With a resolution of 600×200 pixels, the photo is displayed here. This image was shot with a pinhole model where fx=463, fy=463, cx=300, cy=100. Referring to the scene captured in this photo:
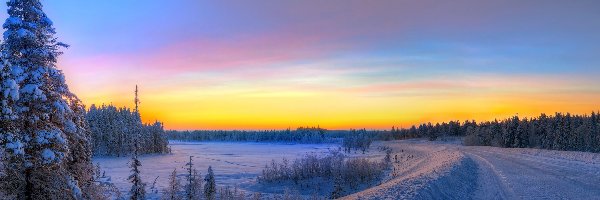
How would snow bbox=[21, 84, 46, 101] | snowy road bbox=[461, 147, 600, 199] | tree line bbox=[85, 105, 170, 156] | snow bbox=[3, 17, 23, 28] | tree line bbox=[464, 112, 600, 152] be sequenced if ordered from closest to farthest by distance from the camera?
snow bbox=[21, 84, 46, 101], snow bbox=[3, 17, 23, 28], snowy road bbox=[461, 147, 600, 199], tree line bbox=[464, 112, 600, 152], tree line bbox=[85, 105, 170, 156]

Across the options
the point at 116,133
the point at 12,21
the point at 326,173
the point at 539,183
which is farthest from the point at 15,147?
the point at 116,133

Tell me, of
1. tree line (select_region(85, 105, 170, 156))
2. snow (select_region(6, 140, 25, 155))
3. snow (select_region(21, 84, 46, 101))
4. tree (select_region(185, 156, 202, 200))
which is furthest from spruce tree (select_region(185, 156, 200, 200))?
tree line (select_region(85, 105, 170, 156))

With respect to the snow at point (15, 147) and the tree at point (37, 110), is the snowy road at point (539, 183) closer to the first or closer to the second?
the tree at point (37, 110)

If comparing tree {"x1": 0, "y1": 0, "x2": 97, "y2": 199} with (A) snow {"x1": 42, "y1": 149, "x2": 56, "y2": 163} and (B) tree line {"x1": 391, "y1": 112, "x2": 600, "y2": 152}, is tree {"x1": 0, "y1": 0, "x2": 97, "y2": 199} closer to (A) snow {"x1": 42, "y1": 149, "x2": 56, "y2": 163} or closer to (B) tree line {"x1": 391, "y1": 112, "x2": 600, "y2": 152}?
(A) snow {"x1": 42, "y1": 149, "x2": 56, "y2": 163}

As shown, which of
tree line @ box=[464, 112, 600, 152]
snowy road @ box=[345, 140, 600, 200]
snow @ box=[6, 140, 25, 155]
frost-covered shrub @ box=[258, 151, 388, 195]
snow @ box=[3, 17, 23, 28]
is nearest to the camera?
snow @ box=[6, 140, 25, 155]

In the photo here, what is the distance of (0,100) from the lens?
13234 millimetres

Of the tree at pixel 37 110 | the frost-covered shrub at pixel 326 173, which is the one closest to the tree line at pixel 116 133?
the frost-covered shrub at pixel 326 173

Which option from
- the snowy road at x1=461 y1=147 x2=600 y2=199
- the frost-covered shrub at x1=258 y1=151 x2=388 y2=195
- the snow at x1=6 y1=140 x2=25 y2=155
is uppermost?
the snow at x1=6 y1=140 x2=25 y2=155

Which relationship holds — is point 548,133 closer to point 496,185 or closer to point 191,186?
point 496,185

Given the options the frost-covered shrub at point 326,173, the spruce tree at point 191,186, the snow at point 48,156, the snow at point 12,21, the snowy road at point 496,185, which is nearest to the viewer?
the snow at point 48,156

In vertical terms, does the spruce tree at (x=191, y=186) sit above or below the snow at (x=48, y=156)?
below

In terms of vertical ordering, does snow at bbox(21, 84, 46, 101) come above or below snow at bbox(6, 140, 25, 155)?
above

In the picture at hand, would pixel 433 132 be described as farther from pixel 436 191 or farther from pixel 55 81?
pixel 55 81

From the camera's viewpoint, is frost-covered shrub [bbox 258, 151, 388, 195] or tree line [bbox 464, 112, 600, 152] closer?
frost-covered shrub [bbox 258, 151, 388, 195]
